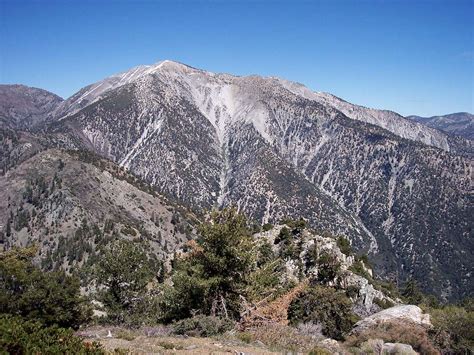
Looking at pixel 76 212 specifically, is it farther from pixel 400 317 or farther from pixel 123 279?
pixel 400 317

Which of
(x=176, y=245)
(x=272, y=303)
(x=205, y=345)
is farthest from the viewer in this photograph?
(x=176, y=245)

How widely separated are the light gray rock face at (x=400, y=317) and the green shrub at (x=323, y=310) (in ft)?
6.19

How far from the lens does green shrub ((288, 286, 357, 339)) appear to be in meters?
34.6

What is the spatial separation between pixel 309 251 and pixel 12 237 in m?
115

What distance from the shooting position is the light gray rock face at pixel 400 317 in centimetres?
3219

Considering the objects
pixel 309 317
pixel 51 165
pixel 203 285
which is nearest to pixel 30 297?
pixel 203 285

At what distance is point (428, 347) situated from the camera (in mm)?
28016

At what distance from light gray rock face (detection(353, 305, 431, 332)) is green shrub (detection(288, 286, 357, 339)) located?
74.3 inches

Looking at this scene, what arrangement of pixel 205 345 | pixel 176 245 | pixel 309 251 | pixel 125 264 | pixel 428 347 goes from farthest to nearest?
pixel 176 245 → pixel 309 251 → pixel 125 264 → pixel 428 347 → pixel 205 345

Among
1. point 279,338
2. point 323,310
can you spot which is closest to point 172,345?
point 279,338

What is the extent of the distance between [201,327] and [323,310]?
51.2ft

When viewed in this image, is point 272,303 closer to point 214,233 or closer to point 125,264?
point 214,233

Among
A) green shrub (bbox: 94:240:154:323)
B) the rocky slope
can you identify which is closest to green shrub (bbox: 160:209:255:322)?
green shrub (bbox: 94:240:154:323)

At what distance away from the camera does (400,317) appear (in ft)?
107
